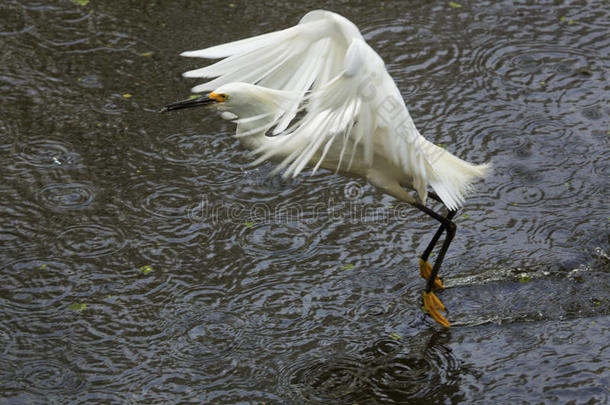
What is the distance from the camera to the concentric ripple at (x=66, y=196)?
516 cm

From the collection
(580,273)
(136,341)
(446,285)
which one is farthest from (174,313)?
(580,273)

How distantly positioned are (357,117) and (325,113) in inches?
11.6

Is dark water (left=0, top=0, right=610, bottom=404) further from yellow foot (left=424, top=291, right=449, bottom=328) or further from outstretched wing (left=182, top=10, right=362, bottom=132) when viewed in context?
outstretched wing (left=182, top=10, right=362, bottom=132)

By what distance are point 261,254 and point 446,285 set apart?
44.6 inches

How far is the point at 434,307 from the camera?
437 cm

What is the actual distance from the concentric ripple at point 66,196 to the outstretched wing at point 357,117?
1.63 m

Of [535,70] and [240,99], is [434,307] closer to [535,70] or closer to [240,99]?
[240,99]

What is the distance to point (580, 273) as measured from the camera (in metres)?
4.64

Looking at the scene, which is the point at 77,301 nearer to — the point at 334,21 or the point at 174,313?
the point at 174,313

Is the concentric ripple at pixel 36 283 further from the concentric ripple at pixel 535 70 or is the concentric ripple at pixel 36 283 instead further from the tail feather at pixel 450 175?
the concentric ripple at pixel 535 70

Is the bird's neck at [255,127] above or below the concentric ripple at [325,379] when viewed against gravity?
above

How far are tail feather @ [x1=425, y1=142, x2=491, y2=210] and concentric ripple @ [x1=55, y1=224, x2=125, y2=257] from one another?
1950 millimetres
